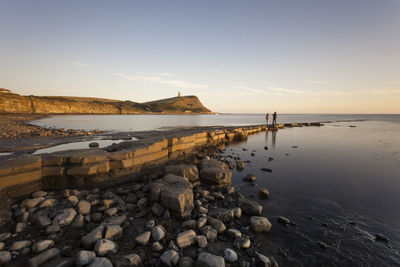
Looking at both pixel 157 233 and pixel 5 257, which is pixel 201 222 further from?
pixel 5 257

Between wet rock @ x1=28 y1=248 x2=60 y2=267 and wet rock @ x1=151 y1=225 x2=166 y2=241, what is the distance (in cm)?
201

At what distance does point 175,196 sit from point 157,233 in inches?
46.6

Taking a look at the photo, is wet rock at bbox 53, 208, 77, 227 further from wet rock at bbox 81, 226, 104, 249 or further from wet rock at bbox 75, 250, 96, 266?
wet rock at bbox 75, 250, 96, 266

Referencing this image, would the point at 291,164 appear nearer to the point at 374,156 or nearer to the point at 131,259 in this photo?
the point at 374,156

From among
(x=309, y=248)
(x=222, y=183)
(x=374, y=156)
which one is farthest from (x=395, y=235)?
(x=374, y=156)

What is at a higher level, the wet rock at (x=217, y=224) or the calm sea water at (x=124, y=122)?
the calm sea water at (x=124, y=122)

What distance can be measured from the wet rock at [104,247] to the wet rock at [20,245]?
5.20 feet

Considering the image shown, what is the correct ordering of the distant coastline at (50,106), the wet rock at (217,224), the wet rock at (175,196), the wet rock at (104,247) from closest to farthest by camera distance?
the wet rock at (104,247)
the wet rock at (217,224)
the wet rock at (175,196)
the distant coastline at (50,106)

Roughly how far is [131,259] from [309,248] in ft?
15.0

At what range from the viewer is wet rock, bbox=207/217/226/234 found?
15.3ft

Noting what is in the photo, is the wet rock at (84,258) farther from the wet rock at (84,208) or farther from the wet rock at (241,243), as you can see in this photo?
the wet rock at (241,243)

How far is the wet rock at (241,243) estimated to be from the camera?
13.6ft

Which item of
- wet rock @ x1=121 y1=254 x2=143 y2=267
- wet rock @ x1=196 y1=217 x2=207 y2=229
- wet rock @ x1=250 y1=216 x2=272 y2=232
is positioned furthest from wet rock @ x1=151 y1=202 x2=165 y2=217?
wet rock @ x1=250 y1=216 x2=272 y2=232

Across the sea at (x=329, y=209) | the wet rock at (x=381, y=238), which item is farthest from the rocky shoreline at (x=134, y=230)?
the wet rock at (x=381, y=238)
